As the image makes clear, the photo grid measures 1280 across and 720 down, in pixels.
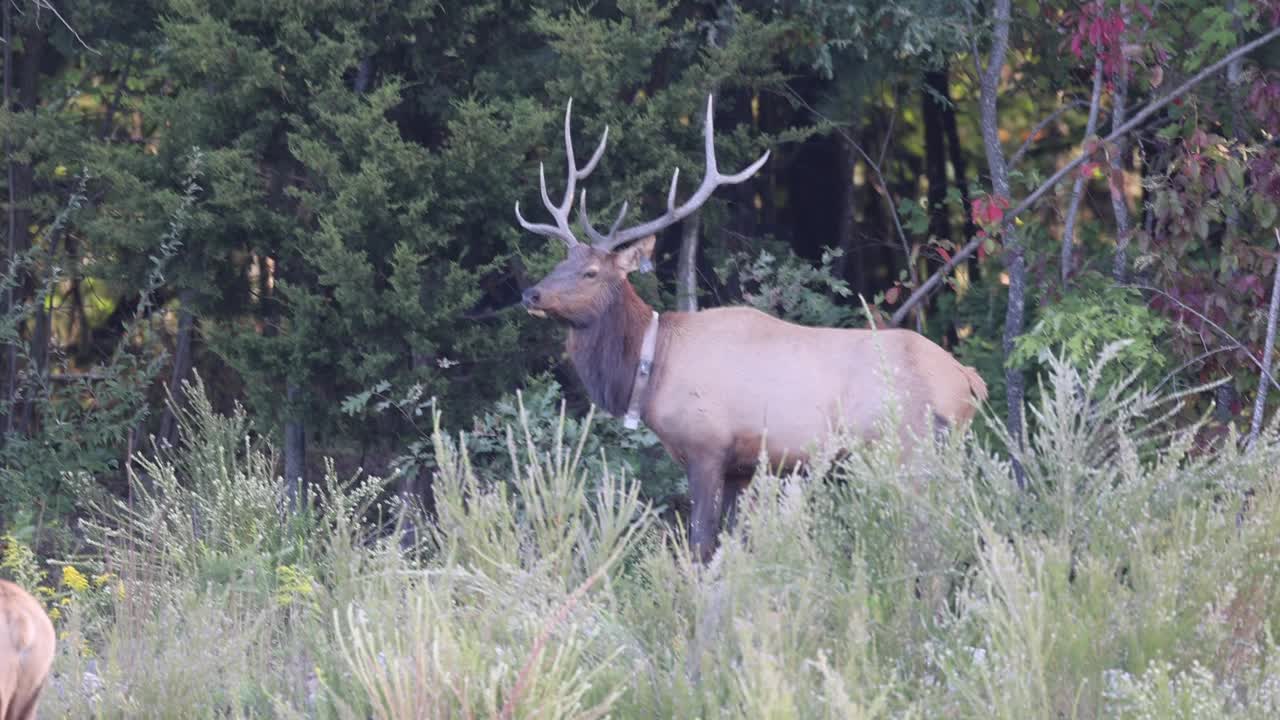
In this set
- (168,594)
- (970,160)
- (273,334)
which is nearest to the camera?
(168,594)

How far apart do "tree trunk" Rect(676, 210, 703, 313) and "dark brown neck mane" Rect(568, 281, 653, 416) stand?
Result: 60.5 inches

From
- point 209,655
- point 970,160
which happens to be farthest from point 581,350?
Result: point 970,160

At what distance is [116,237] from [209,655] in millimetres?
3871

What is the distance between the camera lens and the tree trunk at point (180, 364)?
880 cm

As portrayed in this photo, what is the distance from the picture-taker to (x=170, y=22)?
8.01 metres

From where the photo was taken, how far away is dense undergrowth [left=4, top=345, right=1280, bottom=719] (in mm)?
3584

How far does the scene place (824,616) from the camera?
13.2ft

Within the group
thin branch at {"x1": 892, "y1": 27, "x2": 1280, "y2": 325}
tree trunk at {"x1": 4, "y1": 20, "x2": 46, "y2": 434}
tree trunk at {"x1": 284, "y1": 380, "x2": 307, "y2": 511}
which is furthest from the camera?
tree trunk at {"x1": 4, "y1": 20, "x2": 46, "y2": 434}

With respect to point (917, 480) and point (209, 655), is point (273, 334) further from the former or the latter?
point (917, 480)

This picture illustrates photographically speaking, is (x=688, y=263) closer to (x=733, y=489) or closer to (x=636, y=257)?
(x=636, y=257)

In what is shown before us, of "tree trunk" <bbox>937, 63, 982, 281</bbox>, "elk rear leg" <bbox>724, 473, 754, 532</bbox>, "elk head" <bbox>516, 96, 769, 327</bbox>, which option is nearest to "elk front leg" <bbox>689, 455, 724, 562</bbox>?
"elk rear leg" <bbox>724, 473, 754, 532</bbox>

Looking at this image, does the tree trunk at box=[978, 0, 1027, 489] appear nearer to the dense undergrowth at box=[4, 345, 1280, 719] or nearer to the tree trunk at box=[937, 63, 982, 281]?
the tree trunk at box=[937, 63, 982, 281]

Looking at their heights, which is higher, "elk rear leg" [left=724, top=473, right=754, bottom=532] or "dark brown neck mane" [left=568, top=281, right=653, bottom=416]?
"dark brown neck mane" [left=568, top=281, right=653, bottom=416]

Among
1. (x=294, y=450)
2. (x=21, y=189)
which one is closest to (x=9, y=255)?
(x=21, y=189)
